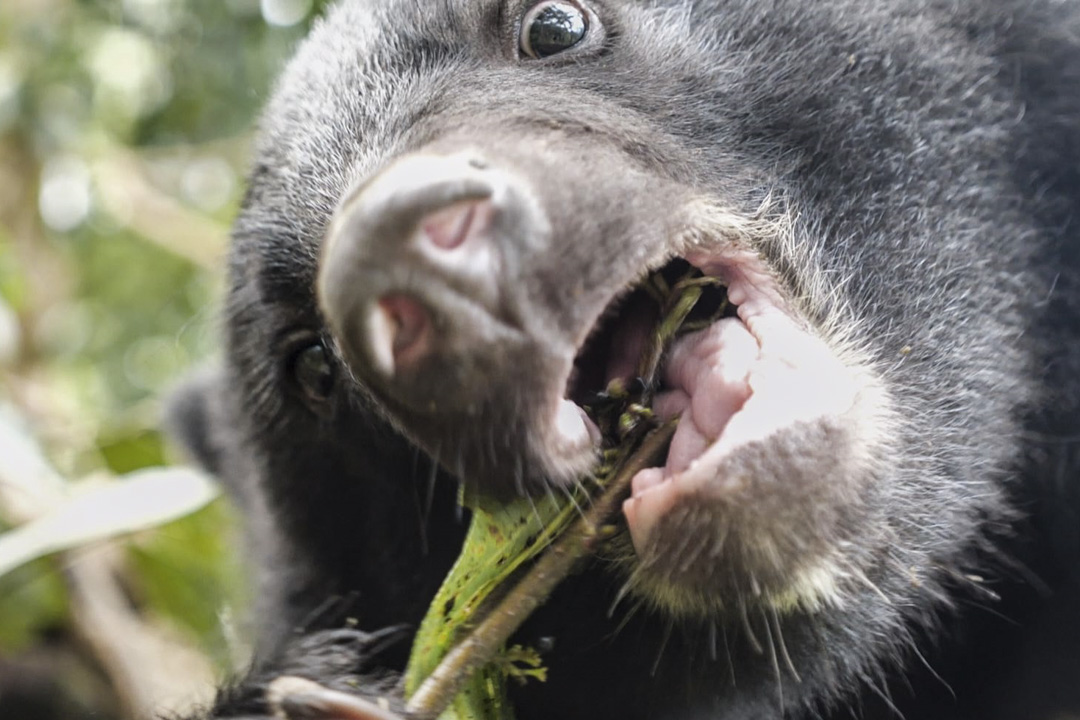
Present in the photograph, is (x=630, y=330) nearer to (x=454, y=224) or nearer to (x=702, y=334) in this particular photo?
(x=702, y=334)

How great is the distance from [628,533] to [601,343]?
27 centimetres

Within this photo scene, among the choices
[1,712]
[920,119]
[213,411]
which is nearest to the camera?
[920,119]

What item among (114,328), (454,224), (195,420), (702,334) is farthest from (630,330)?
(114,328)

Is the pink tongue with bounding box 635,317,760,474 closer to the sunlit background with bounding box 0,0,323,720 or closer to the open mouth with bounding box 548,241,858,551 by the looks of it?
the open mouth with bounding box 548,241,858,551

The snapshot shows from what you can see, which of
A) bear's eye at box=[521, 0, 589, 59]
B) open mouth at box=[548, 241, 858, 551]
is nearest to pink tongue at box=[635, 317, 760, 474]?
open mouth at box=[548, 241, 858, 551]

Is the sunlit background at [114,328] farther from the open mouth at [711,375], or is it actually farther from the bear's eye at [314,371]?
the open mouth at [711,375]

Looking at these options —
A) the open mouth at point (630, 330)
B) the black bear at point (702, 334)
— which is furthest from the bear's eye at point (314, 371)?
the open mouth at point (630, 330)

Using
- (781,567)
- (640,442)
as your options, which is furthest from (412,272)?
(781,567)

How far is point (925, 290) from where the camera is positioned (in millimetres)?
1812

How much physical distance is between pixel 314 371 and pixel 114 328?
13.0 ft

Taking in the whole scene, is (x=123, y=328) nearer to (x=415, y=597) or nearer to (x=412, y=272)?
(x=415, y=597)

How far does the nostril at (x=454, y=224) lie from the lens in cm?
126

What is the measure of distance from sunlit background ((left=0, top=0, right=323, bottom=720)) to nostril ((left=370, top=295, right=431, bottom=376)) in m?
1.18

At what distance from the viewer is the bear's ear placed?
Result: 3551 millimetres
